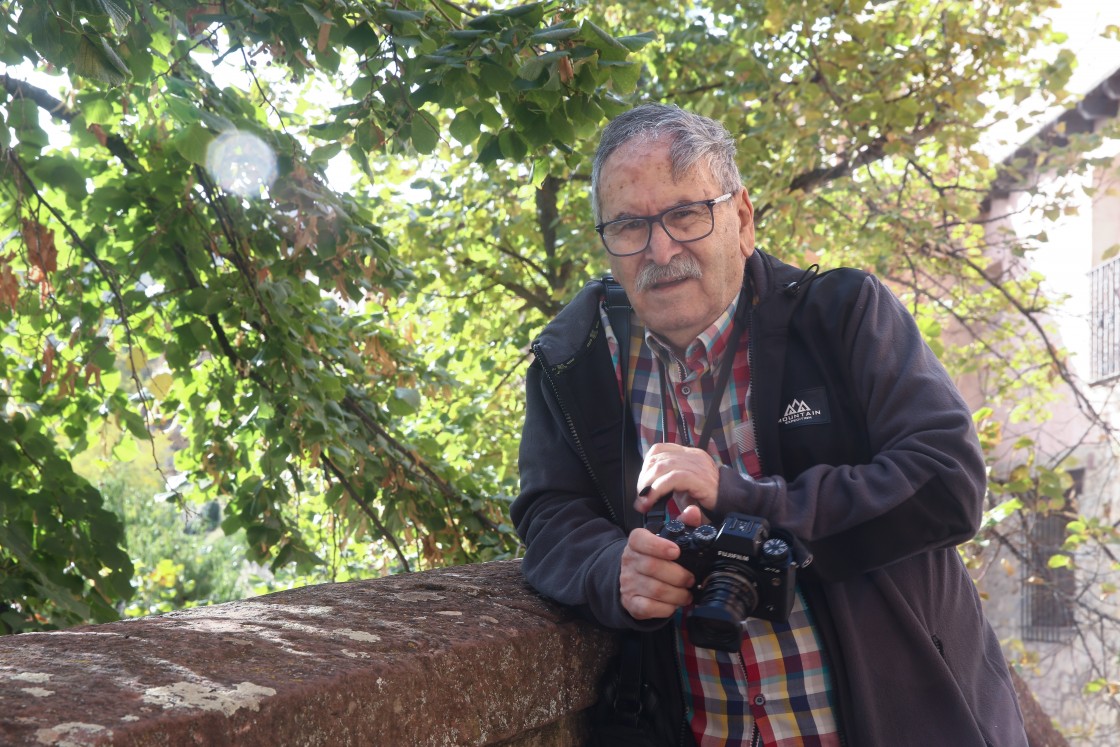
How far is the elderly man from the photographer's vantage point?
1841mm

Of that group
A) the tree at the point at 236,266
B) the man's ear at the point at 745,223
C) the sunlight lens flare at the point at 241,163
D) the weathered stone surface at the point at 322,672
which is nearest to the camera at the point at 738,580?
the weathered stone surface at the point at 322,672

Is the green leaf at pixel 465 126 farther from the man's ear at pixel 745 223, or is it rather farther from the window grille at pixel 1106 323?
the window grille at pixel 1106 323

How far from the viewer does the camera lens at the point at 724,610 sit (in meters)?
1.70

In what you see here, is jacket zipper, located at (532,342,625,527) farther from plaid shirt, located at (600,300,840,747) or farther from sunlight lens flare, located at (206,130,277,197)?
sunlight lens flare, located at (206,130,277,197)

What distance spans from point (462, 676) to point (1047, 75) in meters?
6.09

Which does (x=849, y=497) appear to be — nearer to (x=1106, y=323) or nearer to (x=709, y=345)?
(x=709, y=345)

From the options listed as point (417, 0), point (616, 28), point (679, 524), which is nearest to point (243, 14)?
point (417, 0)

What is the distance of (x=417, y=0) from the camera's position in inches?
121

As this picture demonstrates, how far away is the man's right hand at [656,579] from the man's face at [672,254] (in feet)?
1.64

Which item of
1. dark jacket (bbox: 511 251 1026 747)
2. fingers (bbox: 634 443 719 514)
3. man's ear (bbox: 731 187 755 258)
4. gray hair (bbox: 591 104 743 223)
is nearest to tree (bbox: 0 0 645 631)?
gray hair (bbox: 591 104 743 223)

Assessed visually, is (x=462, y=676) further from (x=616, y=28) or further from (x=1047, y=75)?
(x=616, y=28)

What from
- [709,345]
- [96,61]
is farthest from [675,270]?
[96,61]

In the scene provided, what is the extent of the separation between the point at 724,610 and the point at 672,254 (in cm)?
78

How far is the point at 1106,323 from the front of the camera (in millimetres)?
11773
